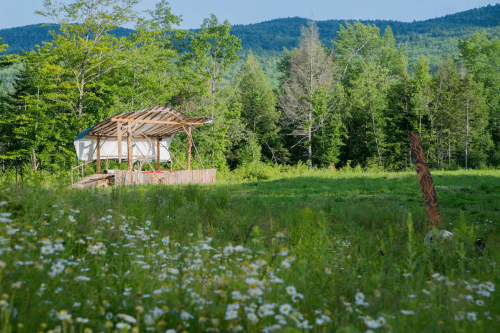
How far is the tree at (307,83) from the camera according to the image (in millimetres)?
37781

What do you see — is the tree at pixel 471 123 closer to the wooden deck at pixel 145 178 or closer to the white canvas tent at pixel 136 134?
the white canvas tent at pixel 136 134

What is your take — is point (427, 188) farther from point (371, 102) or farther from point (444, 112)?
point (444, 112)

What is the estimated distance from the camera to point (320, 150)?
38250mm

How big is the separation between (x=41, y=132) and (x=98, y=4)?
10059mm

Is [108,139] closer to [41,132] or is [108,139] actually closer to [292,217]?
[41,132]

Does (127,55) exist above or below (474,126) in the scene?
above

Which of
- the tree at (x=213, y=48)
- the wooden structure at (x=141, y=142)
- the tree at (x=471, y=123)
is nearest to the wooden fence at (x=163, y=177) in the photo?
the wooden structure at (x=141, y=142)

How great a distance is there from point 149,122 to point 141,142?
6.59 metres

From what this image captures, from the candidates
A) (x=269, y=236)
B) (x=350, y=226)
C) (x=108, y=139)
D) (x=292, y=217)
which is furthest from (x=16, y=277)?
(x=108, y=139)

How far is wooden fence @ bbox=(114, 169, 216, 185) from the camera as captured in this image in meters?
17.6

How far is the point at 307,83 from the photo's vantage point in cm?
3844

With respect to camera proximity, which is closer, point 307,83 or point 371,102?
point 307,83

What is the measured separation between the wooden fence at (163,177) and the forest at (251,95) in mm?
3551

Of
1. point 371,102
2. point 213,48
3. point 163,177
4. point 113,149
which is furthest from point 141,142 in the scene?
point 371,102
